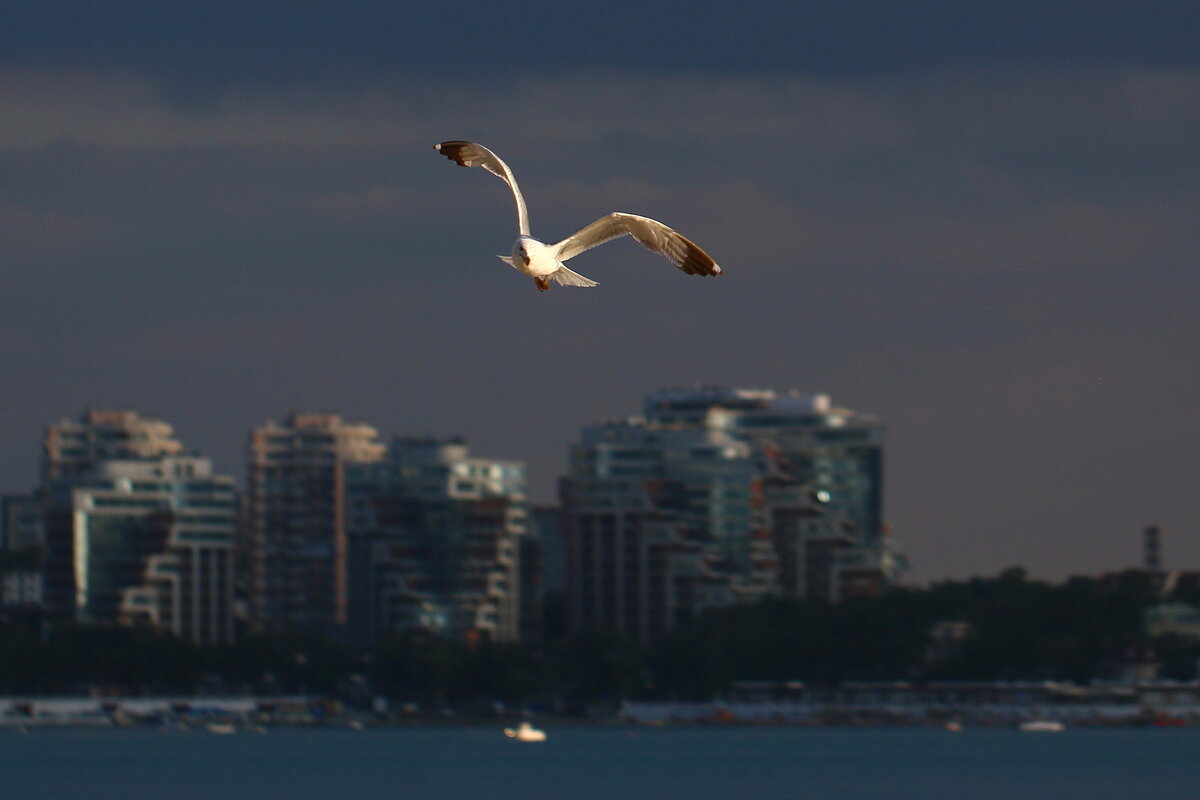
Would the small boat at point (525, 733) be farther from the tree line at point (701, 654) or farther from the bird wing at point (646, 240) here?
the bird wing at point (646, 240)

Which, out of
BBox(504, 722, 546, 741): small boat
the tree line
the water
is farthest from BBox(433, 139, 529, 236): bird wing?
the tree line

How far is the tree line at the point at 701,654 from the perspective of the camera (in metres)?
182

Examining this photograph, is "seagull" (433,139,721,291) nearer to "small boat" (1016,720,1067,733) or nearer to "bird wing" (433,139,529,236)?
"bird wing" (433,139,529,236)

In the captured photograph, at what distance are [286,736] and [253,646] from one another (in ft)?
38.7

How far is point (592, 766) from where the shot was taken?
487 feet

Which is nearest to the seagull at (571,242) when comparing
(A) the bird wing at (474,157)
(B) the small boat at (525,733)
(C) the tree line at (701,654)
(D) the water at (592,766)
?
(A) the bird wing at (474,157)

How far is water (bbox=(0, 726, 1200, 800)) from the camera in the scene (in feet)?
392

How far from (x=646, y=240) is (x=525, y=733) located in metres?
148

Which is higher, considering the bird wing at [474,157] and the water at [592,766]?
the bird wing at [474,157]

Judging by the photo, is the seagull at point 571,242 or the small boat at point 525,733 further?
the small boat at point 525,733

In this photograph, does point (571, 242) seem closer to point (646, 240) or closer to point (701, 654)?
point (646, 240)

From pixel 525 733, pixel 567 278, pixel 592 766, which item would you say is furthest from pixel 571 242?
pixel 525 733

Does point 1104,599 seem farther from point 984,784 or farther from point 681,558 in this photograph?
point 984,784

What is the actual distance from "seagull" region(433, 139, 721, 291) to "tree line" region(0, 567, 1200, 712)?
507 ft
